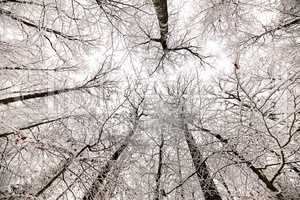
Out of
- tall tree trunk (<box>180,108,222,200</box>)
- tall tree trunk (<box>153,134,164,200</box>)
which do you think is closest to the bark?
tall tree trunk (<box>180,108,222,200</box>)

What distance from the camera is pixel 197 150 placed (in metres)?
6.77

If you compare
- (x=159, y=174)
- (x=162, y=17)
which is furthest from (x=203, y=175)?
(x=162, y=17)

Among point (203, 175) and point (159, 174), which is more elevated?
point (159, 174)

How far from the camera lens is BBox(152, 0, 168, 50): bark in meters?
5.13

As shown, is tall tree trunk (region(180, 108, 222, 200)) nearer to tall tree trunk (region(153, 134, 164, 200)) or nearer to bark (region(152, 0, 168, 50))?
tall tree trunk (region(153, 134, 164, 200))

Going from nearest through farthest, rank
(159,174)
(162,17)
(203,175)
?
(162,17) < (203,175) < (159,174)

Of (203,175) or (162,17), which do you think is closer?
(162,17)

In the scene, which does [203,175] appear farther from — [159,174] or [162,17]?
[162,17]

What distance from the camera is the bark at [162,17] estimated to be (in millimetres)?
5133

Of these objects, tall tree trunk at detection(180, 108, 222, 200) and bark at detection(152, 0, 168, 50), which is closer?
bark at detection(152, 0, 168, 50)

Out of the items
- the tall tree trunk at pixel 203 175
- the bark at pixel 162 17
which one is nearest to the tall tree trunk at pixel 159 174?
the tall tree trunk at pixel 203 175

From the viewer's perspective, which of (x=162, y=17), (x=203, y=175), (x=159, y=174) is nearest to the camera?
(x=162, y=17)

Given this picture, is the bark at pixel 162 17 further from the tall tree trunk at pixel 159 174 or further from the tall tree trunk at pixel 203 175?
the tall tree trunk at pixel 159 174

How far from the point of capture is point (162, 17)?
5.56m
